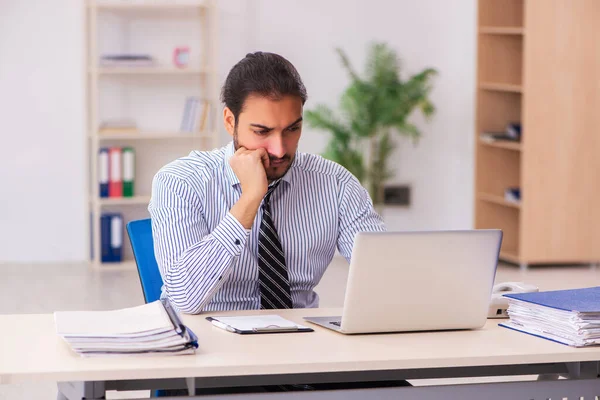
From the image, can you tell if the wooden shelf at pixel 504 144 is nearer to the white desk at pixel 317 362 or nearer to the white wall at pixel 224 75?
the white wall at pixel 224 75

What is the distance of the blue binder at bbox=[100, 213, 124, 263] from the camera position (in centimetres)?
664

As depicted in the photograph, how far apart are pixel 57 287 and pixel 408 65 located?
294cm

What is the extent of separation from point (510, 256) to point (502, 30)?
4.98 ft

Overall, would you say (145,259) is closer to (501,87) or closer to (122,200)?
(122,200)

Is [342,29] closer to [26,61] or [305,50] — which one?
[305,50]

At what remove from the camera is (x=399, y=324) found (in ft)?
6.94

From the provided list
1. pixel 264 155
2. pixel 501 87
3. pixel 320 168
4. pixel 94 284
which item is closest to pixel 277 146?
pixel 264 155

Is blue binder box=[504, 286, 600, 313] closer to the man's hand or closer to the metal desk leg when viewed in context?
the man's hand

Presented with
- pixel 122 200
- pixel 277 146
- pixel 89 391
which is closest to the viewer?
pixel 89 391

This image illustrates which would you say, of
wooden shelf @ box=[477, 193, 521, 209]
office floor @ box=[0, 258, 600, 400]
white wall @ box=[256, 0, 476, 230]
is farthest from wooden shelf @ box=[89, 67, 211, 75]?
wooden shelf @ box=[477, 193, 521, 209]

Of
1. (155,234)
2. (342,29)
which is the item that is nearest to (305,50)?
(342,29)

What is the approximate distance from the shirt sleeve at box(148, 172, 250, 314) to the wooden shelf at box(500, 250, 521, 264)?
179 inches

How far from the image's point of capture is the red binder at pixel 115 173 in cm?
661

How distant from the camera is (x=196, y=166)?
2.61 m
